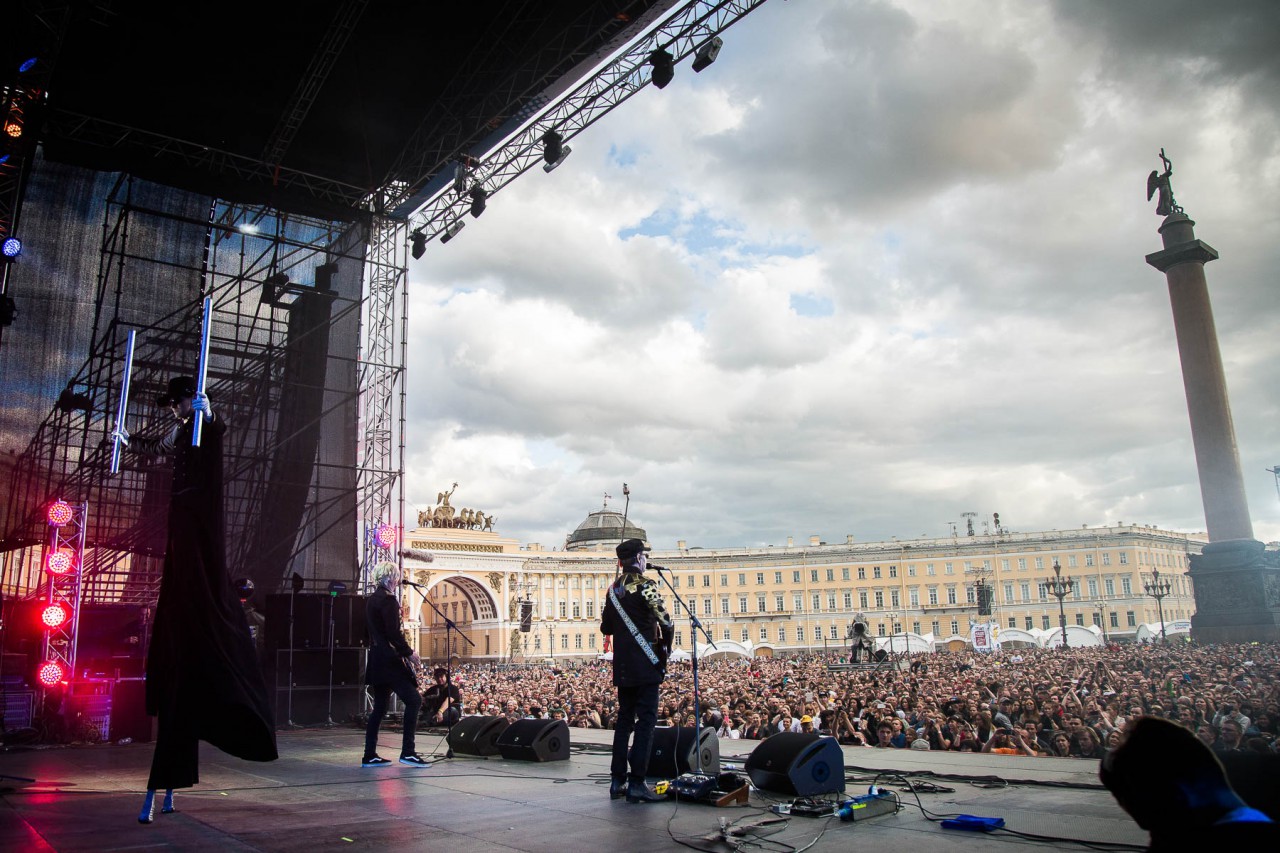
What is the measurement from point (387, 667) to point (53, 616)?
6966 mm

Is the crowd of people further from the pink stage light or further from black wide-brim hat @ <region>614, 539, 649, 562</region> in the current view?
the pink stage light

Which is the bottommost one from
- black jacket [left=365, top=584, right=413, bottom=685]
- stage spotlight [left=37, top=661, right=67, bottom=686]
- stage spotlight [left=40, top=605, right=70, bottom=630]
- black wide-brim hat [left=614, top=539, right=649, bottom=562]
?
stage spotlight [left=37, top=661, right=67, bottom=686]

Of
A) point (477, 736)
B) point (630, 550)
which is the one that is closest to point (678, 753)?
point (630, 550)

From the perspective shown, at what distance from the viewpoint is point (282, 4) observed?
530 inches

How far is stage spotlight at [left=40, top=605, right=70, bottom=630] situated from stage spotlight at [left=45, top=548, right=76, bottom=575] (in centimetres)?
49

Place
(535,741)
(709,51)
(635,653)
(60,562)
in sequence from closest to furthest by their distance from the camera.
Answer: (635,653)
(535,741)
(60,562)
(709,51)

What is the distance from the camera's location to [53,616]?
11438 mm

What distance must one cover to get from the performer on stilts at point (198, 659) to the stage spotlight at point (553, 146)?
39.7ft

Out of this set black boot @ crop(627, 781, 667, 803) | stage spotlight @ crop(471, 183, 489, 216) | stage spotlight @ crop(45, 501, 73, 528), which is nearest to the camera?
black boot @ crop(627, 781, 667, 803)

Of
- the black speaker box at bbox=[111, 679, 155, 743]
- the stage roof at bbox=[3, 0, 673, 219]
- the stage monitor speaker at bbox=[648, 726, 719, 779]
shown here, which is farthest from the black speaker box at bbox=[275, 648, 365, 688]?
the stage monitor speaker at bbox=[648, 726, 719, 779]

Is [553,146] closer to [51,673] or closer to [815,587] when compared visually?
[51,673]

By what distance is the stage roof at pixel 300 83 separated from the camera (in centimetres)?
1373

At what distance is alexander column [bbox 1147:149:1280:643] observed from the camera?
88.9 ft

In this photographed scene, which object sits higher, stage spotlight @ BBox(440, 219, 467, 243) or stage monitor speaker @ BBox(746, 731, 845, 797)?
stage spotlight @ BBox(440, 219, 467, 243)
